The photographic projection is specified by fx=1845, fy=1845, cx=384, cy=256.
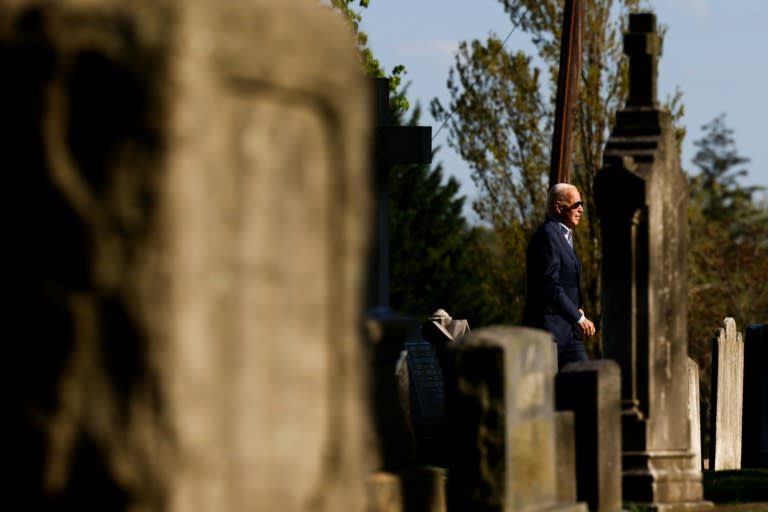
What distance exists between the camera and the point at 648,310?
10.3 meters

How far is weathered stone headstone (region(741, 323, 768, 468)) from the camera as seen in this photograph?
1681 cm

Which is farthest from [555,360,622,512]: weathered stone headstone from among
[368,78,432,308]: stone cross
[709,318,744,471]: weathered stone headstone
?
[368,78,432,308]: stone cross

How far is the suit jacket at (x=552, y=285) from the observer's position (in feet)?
36.1

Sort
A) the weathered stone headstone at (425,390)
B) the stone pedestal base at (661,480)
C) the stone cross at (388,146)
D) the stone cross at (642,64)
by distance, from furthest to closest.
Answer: the stone cross at (388,146) → the weathered stone headstone at (425,390) → the stone cross at (642,64) → the stone pedestal base at (661,480)

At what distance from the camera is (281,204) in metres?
3.26

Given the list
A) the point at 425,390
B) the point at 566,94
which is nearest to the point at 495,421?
the point at 425,390

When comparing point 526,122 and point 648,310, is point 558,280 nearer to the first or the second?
point 648,310

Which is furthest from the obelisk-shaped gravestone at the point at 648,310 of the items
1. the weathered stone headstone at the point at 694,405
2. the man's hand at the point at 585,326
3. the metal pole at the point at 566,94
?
the metal pole at the point at 566,94

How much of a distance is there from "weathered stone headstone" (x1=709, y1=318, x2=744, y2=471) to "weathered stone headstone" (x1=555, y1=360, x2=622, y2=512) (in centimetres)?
900

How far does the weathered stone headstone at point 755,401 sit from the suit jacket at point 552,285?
6.18 m

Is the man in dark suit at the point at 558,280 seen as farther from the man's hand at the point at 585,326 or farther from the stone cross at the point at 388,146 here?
the stone cross at the point at 388,146

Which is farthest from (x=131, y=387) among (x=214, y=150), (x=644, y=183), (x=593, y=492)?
(x=644, y=183)

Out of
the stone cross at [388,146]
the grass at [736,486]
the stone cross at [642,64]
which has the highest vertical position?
the stone cross at [388,146]

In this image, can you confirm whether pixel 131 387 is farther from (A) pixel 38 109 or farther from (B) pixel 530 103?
(B) pixel 530 103
